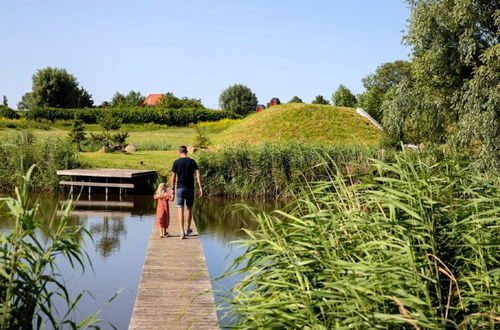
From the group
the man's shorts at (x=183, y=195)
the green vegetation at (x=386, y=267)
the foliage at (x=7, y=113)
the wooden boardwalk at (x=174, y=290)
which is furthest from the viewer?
the foliage at (x=7, y=113)

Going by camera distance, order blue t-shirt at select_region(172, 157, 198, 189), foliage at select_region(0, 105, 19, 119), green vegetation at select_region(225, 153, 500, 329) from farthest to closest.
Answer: foliage at select_region(0, 105, 19, 119), blue t-shirt at select_region(172, 157, 198, 189), green vegetation at select_region(225, 153, 500, 329)

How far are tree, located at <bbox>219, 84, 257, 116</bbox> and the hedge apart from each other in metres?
32.5

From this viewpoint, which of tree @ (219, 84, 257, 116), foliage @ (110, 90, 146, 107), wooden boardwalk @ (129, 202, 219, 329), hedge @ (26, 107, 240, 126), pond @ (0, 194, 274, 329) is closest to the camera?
wooden boardwalk @ (129, 202, 219, 329)

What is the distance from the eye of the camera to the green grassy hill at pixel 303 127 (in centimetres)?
3741

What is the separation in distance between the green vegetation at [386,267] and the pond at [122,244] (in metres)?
0.64

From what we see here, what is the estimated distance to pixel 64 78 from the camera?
7019 centimetres

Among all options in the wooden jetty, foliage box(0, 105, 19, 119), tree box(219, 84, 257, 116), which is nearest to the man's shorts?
the wooden jetty

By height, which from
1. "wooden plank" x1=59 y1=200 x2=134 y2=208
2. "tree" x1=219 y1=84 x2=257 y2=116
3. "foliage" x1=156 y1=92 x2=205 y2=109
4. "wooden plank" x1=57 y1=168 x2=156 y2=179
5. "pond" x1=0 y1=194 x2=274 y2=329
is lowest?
"pond" x1=0 y1=194 x2=274 y2=329

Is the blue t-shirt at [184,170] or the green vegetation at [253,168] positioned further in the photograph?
the green vegetation at [253,168]

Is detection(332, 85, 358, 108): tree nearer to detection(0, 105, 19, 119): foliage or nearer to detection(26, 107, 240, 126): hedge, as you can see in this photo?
detection(26, 107, 240, 126): hedge

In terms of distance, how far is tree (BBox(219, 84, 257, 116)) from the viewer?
91.4m

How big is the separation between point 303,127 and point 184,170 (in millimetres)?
28437

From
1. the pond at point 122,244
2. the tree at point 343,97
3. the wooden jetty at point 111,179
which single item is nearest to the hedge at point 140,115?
the tree at point 343,97

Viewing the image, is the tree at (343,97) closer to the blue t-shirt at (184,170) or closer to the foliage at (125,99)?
the foliage at (125,99)
